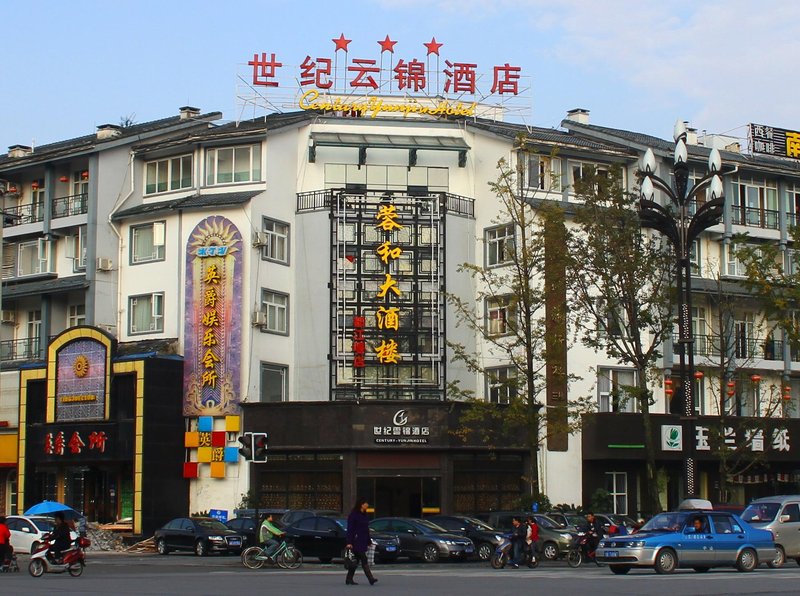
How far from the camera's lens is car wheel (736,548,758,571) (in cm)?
2847

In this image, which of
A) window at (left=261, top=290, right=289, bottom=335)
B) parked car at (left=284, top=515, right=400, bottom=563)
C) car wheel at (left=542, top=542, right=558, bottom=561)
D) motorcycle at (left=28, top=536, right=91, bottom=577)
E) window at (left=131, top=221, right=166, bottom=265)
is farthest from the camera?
window at (left=131, top=221, right=166, bottom=265)

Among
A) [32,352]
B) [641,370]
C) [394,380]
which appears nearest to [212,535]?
[394,380]

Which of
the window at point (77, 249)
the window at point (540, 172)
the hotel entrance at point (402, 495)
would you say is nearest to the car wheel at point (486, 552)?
the hotel entrance at point (402, 495)

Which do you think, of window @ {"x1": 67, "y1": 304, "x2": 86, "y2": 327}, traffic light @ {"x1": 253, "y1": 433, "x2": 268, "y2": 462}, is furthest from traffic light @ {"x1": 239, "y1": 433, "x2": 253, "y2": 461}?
window @ {"x1": 67, "y1": 304, "x2": 86, "y2": 327}

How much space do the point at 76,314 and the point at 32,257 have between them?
354cm

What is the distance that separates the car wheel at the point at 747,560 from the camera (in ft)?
93.4

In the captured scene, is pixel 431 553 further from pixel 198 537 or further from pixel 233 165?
pixel 233 165

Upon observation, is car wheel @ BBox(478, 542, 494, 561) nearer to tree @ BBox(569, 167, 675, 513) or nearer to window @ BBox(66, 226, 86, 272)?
tree @ BBox(569, 167, 675, 513)

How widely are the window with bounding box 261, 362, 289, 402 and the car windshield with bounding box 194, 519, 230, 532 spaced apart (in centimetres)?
754

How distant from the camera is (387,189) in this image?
50406 mm

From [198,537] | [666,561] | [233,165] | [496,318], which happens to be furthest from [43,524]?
[666,561]

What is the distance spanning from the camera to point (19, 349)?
180 ft

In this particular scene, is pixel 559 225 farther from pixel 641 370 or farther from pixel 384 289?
pixel 384 289

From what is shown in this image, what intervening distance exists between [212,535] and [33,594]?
19666 millimetres
